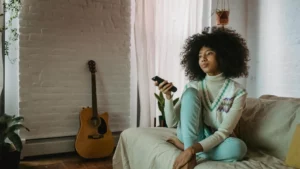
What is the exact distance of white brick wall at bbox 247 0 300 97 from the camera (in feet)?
7.70

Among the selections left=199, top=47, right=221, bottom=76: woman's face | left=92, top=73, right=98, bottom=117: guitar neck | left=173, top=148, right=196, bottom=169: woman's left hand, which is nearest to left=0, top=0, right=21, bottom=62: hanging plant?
left=92, top=73, right=98, bottom=117: guitar neck

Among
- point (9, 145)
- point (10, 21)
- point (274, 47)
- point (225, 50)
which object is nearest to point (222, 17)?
point (274, 47)

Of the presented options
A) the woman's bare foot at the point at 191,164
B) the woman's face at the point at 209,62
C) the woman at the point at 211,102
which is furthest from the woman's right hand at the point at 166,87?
the woman's bare foot at the point at 191,164

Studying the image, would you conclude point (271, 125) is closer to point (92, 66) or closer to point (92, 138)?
point (92, 138)

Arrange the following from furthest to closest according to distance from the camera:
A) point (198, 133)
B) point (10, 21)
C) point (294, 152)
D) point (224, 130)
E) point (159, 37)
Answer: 1. point (159, 37)
2. point (10, 21)
3. point (198, 133)
4. point (224, 130)
5. point (294, 152)

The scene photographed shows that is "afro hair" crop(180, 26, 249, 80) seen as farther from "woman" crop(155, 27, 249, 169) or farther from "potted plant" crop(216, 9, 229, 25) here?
"potted plant" crop(216, 9, 229, 25)

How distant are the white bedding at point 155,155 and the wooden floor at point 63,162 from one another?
1.94 ft

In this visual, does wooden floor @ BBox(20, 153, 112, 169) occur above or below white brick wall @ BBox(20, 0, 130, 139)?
below

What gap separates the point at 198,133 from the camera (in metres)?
1.57

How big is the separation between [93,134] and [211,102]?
1454 millimetres

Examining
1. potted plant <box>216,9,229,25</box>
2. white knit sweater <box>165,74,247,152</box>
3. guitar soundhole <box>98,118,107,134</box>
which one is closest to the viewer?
white knit sweater <box>165,74,247,152</box>

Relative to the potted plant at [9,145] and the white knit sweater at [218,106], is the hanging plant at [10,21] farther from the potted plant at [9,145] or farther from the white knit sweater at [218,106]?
the white knit sweater at [218,106]

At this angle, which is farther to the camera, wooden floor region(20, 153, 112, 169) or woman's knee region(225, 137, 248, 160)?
wooden floor region(20, 153, 112, 169)

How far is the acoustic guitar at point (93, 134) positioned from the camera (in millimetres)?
2641
